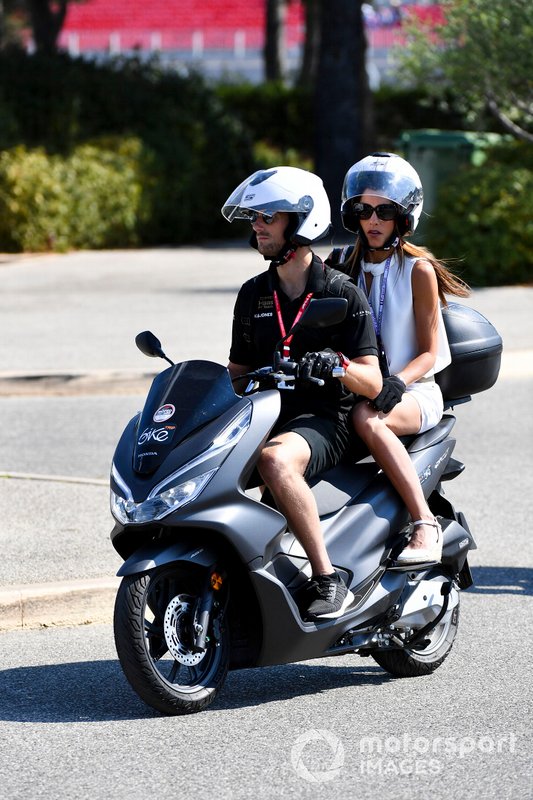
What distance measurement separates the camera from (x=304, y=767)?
14.7 ft

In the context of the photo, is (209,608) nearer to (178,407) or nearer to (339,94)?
(178,407)

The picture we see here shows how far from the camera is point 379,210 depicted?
5.45 m

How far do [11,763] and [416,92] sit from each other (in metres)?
28.1

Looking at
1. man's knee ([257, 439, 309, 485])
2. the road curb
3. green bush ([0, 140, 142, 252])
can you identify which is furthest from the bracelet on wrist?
green bush ([0, 140, 142, 252])

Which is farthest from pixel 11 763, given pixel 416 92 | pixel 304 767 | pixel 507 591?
pixel 416 92

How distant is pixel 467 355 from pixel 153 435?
1.41 meters

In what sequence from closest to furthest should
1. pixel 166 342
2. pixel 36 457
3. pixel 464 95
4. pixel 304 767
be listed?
pixel 304 767 → pixel 36 457 → pixel 166 342 → pixel 464 95

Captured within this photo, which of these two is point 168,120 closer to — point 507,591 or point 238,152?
point 238,152

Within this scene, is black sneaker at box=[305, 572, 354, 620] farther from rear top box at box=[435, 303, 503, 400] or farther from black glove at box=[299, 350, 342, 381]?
rear top box at box=[435, 303, 503, 400]

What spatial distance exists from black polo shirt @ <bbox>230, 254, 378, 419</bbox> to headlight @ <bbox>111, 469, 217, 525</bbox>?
622mm

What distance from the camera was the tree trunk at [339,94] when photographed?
81.0ft

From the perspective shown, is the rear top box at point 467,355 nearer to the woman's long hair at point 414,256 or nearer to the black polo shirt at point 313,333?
the woman's long hair at point 414,256

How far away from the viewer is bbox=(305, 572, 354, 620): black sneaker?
491 cm

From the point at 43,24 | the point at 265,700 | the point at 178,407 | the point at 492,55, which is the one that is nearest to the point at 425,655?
the point at 265,700
